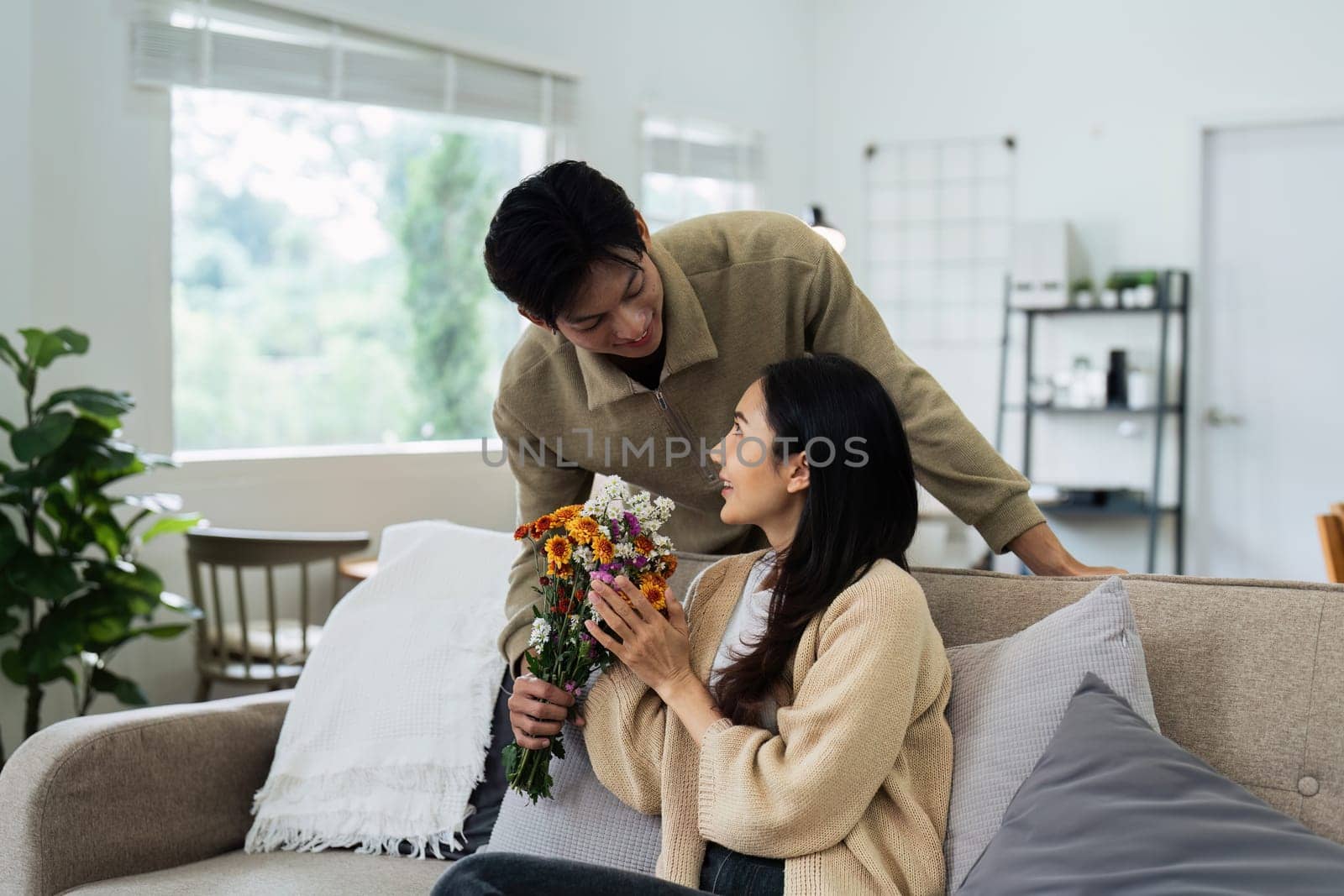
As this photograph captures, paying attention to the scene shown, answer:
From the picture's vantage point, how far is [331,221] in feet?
14.1

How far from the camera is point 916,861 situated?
1266 mm

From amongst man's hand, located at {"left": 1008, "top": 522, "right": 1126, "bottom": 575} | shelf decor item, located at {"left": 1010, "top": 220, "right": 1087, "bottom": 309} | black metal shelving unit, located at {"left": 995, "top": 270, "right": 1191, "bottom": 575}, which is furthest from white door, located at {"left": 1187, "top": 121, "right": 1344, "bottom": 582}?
man's hand, located at {"left": 1008, "top": 522, "right": 1126, "bottom": 575}

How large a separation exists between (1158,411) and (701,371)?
404 cm

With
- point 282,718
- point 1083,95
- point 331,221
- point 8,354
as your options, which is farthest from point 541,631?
point 1083,95

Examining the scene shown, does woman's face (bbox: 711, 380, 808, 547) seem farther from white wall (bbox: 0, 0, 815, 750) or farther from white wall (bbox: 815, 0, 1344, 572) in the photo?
white wall (bbox: 815, 0, 1344, 572)

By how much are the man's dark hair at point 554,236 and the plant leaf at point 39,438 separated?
1912 millimetres

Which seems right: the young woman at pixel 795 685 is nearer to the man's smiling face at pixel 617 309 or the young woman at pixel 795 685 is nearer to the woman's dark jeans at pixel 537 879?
the woman's dark jeans at pixel 537 879

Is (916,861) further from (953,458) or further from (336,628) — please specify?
(336,628)

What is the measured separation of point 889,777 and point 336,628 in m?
1.04

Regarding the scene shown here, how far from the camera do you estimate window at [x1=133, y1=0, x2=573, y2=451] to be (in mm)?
3838

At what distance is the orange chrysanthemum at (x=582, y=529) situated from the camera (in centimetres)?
139

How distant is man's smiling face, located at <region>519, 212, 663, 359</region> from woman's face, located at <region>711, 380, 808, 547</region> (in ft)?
0.58

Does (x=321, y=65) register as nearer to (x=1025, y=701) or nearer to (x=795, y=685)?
(x=795, y=685)

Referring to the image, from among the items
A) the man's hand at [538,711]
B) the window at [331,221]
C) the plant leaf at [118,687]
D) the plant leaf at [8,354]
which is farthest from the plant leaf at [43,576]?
the man's hand at [538,711]
